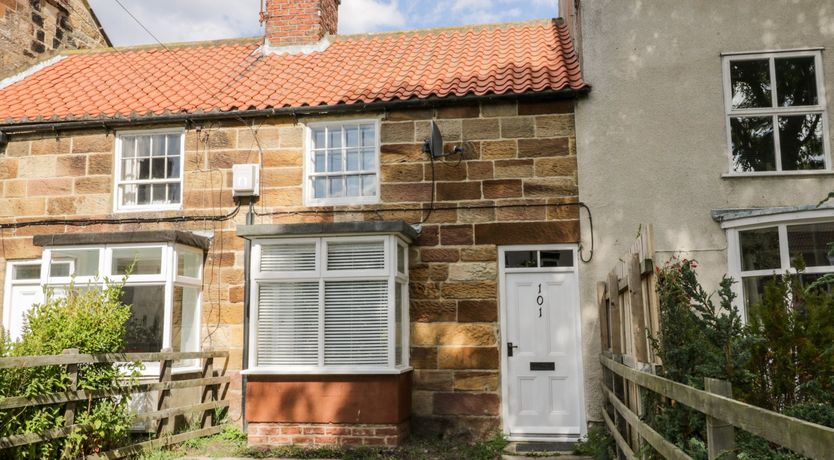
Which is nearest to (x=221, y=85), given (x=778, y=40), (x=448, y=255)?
A: (x=448, y=255)

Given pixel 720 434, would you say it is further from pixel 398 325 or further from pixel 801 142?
pixel 801 142

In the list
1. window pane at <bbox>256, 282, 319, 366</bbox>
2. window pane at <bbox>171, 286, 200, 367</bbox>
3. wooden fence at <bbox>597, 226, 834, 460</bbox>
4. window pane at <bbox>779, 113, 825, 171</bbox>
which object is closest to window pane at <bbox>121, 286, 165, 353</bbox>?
window pane at <bbox>171, 286, 200, 367</bbox>

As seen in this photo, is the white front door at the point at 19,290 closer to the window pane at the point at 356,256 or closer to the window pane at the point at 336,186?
the window pane at the point at 336,186

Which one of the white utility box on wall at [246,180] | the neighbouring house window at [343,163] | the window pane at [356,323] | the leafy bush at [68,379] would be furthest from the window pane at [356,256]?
the leafy bush at [68,379]

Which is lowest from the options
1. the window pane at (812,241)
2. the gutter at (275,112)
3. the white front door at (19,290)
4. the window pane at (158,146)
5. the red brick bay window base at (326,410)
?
the red brick bay window base at (326,410)

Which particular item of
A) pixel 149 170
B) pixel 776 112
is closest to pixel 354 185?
pixel 149 170

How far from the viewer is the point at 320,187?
1046cm

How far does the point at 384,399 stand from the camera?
28.5ft

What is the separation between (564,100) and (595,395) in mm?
3952

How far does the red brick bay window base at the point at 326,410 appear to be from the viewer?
28.4ft

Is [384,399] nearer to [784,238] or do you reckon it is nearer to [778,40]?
[784,238]

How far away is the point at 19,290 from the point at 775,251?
1057cm

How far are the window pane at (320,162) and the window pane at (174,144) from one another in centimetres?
213

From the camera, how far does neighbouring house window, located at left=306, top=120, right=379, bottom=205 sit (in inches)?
405
